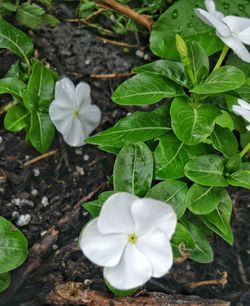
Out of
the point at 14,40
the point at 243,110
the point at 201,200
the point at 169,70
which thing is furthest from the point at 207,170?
the point at 14,40

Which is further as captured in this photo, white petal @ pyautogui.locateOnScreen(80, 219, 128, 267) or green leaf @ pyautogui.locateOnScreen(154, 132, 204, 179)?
green leaf @ pyautogui.locateOnScreen(154, 132, 204, 179)

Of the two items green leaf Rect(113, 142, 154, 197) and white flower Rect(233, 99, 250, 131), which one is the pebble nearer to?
green leaf Rect(113, 142, 154, 197)

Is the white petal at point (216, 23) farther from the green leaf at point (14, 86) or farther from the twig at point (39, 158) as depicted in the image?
the twig at point (39, 158)

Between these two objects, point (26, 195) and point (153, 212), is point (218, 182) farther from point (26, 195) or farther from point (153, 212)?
point (26, 195)

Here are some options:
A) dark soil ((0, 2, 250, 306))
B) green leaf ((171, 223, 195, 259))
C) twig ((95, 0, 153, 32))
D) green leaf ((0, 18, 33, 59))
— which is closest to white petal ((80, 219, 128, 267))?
green leaf ((171, 223, 195, 259))

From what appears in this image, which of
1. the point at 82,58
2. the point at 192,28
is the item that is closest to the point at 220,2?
the point at 192,28

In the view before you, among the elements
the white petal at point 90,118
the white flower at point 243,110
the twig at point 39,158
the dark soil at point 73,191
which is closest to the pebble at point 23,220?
the dark soil at point 73,191
